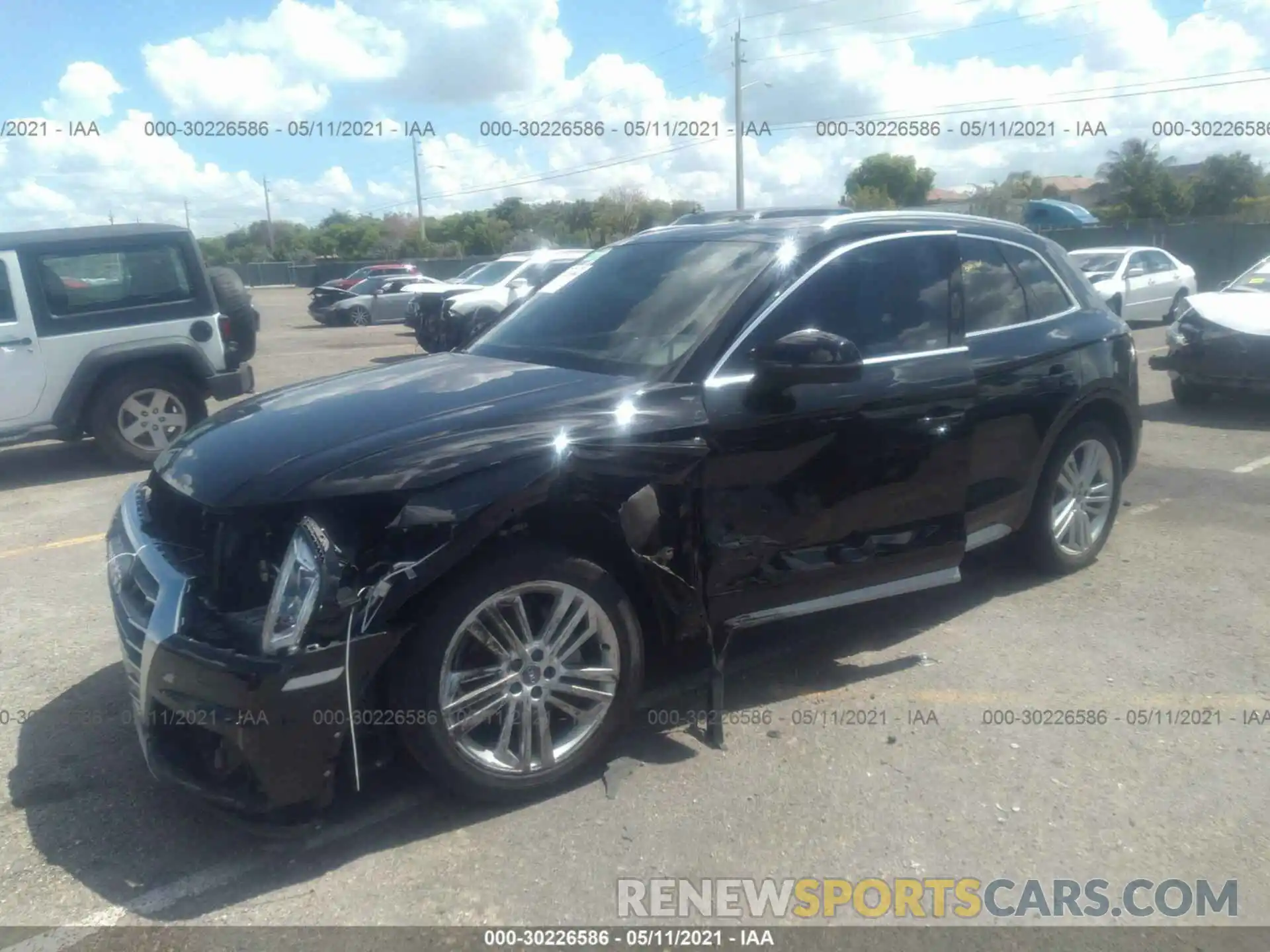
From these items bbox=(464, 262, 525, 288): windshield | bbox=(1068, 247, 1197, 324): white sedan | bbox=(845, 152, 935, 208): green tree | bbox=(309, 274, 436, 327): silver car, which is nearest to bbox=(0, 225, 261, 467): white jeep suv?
bbox=(464, 262, 525, 288): windshield

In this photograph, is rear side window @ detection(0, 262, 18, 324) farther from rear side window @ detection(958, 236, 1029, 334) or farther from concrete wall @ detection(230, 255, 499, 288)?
concrete wall @ detection(230, 255, 499, 288)

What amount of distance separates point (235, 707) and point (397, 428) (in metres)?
0.98

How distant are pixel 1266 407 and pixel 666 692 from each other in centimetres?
895

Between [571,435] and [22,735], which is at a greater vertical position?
[571,435]

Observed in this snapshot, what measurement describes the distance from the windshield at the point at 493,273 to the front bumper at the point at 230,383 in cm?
1085

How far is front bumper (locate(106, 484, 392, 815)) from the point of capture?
9.52 feet

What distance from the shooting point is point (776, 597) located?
3.96 meters

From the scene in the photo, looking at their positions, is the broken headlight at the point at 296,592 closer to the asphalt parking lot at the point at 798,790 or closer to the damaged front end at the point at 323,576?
the damaged front end at the point at 323,576

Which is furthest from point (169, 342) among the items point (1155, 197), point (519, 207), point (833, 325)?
point (519, 207)

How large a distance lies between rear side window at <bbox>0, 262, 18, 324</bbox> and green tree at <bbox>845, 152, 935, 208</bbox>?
4271cm

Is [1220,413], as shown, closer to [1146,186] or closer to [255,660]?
[255,660]

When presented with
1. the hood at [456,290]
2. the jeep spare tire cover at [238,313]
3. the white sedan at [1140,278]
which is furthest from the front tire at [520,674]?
the white sedan at [1140,278]

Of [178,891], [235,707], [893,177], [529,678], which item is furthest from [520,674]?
[893,177]

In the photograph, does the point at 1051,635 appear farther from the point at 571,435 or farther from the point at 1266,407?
the point at 1266,407
